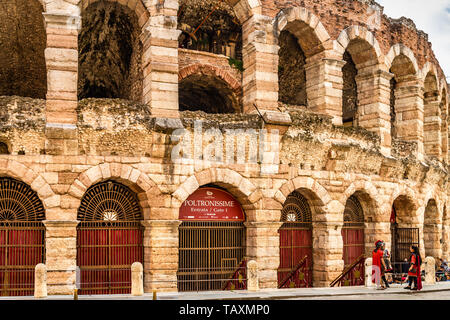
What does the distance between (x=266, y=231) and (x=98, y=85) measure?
23.4 ft

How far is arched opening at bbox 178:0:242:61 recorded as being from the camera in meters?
17.3

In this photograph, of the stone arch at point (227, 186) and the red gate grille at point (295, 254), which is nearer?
the stone arch at point (227, 186)

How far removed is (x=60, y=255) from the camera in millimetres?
12148

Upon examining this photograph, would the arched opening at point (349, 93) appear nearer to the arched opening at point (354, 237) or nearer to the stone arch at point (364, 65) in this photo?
the stone arch at point (364, 65)

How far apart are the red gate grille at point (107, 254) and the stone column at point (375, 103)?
835 cm

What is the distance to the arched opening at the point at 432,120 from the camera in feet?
67.6

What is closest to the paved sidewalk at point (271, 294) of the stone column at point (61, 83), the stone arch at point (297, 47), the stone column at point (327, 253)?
the stone column at point (327, 253)

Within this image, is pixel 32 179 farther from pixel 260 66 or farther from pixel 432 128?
pixel 432 128

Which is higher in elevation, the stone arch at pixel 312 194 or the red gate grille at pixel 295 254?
the stone arch at pixel 312 194

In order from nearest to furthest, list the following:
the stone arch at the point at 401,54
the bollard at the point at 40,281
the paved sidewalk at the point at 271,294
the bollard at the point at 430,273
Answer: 1. the bollard at the point at 40,281
2. the paved sidewalk at the point at 271,294
3. the bollard at the point at 430,273
4. the stone arch at the point at 401,54

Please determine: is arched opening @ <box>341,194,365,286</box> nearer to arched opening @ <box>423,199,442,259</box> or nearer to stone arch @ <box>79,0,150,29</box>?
arched opening @ <box>423,199,442,259</box>

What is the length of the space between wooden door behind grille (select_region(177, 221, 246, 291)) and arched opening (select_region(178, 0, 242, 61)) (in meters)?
6.00

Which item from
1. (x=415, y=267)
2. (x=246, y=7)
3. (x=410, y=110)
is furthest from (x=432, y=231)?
(x=246, y=7)
